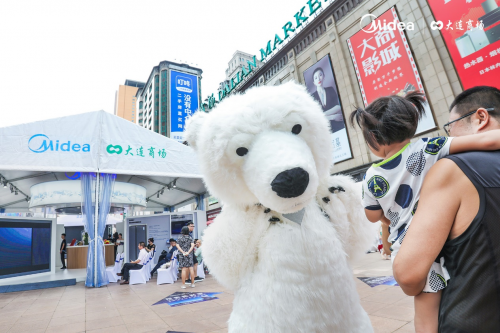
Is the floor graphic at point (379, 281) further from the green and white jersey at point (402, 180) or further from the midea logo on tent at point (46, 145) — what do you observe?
the midea logo on tent at point (46, 145)

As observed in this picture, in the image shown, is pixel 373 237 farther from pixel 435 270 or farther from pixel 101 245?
pixel 101 245

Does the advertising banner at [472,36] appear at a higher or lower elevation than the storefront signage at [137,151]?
higher

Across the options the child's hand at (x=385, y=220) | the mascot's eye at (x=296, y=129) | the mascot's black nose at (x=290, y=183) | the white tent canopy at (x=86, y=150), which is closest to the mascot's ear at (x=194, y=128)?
the mascot's eye at (x=296, y=129)

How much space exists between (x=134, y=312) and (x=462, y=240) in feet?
16.1

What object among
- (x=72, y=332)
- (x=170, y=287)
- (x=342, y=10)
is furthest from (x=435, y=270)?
(x=342, y=10)

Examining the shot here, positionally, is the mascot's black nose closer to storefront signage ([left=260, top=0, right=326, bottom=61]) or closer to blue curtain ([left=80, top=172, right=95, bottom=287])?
blue curtain ([left=80, top=172, right=95, bottom=287])

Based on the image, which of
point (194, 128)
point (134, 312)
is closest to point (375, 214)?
point (194, 128)

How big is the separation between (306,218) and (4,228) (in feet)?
34.2

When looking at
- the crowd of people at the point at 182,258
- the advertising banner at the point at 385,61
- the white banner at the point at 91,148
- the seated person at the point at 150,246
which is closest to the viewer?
the white banner at the point at 91,148

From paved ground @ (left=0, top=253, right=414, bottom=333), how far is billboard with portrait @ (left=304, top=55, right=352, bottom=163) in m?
7.13

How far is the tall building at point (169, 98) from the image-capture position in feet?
65.4

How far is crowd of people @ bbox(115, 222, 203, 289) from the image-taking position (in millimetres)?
6641

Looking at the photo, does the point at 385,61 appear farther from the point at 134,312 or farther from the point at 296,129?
the point at 134,312

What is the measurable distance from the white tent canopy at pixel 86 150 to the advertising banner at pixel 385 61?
8.38 m
